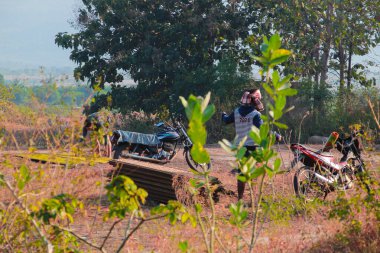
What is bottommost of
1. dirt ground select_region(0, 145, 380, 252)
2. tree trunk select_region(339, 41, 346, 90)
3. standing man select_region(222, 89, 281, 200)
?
dirt ground select_region(0, 145, 380, 252)

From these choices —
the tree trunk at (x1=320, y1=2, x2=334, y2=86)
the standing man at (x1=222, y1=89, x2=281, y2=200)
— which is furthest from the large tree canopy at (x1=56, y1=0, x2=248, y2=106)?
the standing man at (x1=222, y1=89, x2=281, y2=200)

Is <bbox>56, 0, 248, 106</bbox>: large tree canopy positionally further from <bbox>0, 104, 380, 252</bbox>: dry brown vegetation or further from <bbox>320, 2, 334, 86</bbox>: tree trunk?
<bbox>0, 104, 380, 252</bbox>: dry brown vegetation

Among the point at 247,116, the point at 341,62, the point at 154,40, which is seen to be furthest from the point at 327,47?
the point at 247,116

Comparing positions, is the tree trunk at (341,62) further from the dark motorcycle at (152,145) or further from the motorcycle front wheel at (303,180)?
the motorcycle front wheel at (303,180)

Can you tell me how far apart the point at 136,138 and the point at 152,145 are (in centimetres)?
37

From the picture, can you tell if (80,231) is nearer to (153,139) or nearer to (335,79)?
(153,139)

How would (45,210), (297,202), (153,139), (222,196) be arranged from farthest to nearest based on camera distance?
(153,139) → (222,196) → (297,202) → (45,210)

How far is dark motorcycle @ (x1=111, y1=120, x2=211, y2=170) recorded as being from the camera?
14.0 meters

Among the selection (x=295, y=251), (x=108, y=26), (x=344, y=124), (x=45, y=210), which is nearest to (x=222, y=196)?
(x=295, y=251)

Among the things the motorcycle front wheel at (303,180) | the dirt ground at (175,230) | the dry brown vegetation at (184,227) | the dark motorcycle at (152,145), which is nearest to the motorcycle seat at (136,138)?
the dark motorcycle at (152,145)

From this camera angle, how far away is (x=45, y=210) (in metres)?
5.01

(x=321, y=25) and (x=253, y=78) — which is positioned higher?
(x=321, y=25)

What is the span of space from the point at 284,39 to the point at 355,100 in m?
3.72

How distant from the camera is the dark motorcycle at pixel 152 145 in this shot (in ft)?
45.8
